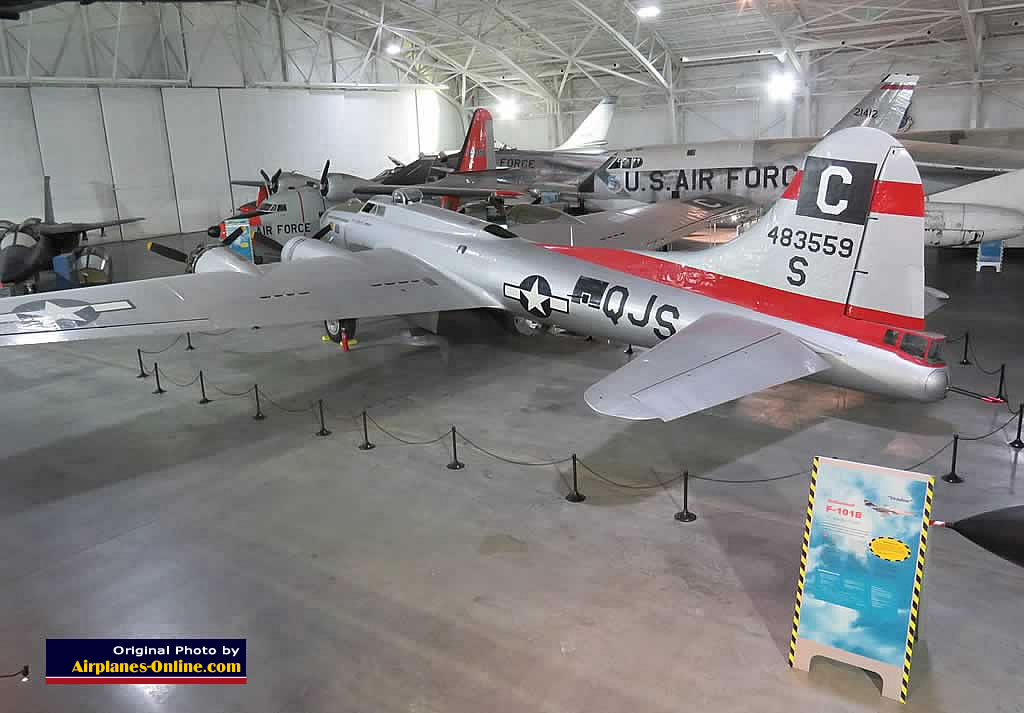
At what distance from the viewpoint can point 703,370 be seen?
774 centimetres

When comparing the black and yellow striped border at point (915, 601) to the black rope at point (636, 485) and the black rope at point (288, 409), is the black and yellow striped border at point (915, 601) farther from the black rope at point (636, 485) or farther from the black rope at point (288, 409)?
the black rope at point (288, 409)

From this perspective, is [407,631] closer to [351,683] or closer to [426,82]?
[351,683]

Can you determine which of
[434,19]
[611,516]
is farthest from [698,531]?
[434,19]

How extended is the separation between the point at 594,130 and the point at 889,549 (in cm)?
3816

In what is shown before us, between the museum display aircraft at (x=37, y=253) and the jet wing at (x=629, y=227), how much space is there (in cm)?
1253

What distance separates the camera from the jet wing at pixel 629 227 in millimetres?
17828

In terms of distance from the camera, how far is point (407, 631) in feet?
21.3

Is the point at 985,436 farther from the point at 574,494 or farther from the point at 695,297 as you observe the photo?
the point at 574,494

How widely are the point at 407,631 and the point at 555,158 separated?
31062 millimetres

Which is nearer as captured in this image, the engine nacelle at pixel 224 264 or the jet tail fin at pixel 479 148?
the engine nacelle at pixel 224 264

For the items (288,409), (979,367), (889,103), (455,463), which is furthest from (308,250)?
(889,103)

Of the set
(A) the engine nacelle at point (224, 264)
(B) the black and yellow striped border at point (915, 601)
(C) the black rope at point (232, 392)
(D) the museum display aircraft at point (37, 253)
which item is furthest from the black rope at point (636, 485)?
(D) the museum display aircraft at point (37, 253)

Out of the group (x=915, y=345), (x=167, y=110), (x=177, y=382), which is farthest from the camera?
(x=167, y=110)

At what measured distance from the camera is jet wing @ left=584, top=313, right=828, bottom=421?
6.95 meters
